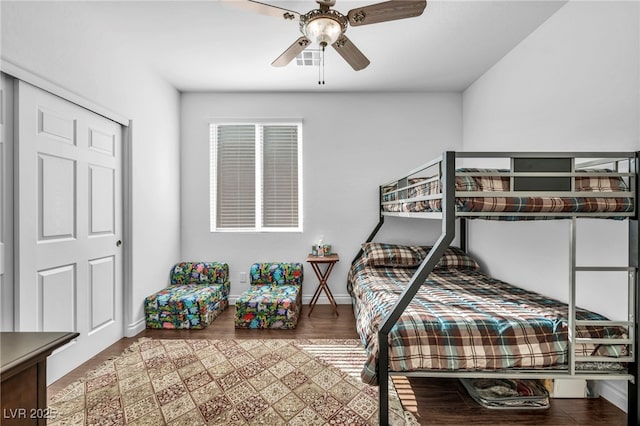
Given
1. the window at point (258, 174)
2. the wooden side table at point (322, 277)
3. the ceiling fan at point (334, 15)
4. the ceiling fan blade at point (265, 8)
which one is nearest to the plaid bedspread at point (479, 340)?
the wooden side table at point (322, 277)

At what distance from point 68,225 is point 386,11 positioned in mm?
2548

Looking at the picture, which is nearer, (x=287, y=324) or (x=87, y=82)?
(x=87, y=82)

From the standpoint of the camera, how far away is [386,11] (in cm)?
173

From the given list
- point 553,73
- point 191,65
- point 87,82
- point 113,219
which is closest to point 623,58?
point 553,73

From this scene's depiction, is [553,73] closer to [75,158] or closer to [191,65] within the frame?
[191,65]

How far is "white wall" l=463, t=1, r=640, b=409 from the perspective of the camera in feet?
6.05

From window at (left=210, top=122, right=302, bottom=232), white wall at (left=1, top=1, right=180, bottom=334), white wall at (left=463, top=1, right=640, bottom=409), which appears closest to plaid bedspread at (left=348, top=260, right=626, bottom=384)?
white wall at (left=463, top=1, right=640, bottom=409)

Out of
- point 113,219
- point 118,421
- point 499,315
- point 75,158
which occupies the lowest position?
point 118,421

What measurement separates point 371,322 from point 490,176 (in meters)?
1.07

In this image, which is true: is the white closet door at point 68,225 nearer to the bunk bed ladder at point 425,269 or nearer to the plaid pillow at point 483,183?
the bunk bed ladder at point 425,269

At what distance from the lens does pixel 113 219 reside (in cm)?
274

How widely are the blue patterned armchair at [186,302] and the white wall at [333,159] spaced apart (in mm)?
332

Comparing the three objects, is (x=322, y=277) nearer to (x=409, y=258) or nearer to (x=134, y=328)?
(x=409, y=258)

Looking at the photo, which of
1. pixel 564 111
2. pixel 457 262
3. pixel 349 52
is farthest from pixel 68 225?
pixel 564 111
